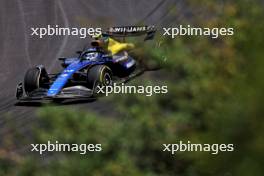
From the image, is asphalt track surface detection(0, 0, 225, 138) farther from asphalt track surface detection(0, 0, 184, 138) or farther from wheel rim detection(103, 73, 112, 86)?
wheel rim detection(103, 73, 112, 86)

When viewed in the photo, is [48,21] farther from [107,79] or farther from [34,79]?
[107,79]

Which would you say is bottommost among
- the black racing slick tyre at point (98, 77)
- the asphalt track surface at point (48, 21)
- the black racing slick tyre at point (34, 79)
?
the black racing slick tyre at point (98, 77)

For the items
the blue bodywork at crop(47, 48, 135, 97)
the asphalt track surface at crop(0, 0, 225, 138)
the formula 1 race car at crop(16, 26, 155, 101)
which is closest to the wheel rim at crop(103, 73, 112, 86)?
the formula 1 race car at crop(16, 26, 155, 101)

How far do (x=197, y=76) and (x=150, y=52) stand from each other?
33 cm

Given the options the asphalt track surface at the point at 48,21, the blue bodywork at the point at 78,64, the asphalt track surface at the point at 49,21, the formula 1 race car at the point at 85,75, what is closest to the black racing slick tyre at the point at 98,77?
the formula 1 race car at the point at 85,75

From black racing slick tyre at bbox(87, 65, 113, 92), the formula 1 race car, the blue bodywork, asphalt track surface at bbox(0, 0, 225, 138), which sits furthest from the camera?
asphalt track surface at bbox(0, 0, 225, 138)

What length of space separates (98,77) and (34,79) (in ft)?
4.75

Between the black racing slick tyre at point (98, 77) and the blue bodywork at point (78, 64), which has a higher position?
the blue bodywork at point (78, 64)

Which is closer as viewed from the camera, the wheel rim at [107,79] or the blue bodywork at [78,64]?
the wheel rim at [107,79]

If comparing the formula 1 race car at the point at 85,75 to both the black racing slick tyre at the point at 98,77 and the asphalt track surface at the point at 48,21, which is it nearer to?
the black racing slick tyre at the point at 98,77

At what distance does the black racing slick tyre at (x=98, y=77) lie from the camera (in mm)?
10750

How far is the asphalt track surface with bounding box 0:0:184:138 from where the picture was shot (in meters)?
14.5

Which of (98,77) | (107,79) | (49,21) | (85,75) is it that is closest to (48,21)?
(49,21)

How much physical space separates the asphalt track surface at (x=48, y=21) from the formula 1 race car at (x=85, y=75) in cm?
169
